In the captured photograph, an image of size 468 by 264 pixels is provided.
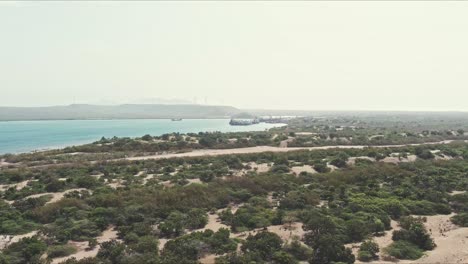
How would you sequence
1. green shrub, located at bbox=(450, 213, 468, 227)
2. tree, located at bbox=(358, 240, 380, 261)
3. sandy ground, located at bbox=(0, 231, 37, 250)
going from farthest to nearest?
green shrub, located at bbox=(450, 213, 468, 227) < sandy ground, located at bbox=(0, 231, 37, 250) < tree, located at bbox=(358, 240, 380, 261)

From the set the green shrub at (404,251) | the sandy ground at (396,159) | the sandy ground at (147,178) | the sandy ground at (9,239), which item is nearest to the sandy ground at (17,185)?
the sandy ground at (147,178)

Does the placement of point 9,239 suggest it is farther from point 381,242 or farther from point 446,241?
point 446,241

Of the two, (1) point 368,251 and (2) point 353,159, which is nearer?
(1) point 368,251

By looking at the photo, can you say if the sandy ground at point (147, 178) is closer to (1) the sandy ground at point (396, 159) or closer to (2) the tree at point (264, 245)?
(2) the tree at point (264, 245)

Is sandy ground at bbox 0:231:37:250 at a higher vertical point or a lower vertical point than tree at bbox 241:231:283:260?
lower

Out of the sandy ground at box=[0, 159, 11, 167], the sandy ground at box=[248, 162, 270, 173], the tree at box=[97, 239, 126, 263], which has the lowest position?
the sandy ground at box=[0, 159, 11, 167]

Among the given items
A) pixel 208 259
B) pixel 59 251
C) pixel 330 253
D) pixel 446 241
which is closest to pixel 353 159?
pixel 446 241

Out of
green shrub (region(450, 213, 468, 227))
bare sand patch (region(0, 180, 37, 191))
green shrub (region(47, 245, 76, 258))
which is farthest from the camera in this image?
bare sand patch (region(0, 180, 37, 191))

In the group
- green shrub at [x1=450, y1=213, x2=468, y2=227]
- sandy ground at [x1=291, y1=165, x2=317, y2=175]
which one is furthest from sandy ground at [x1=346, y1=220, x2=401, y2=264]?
sandy ground at [x1=291, y1=165, x2=317, y2=175]

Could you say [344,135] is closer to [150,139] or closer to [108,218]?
[150,139]

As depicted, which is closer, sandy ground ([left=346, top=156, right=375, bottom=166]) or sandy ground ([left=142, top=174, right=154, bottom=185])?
sandy ground ([left=142, top=174, right=154, bottom=185])

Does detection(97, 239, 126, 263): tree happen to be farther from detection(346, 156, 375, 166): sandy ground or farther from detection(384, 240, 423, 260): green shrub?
detection(346, 156, 375, 166): sandy ground

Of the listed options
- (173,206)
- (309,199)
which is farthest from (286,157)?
(173,206)
